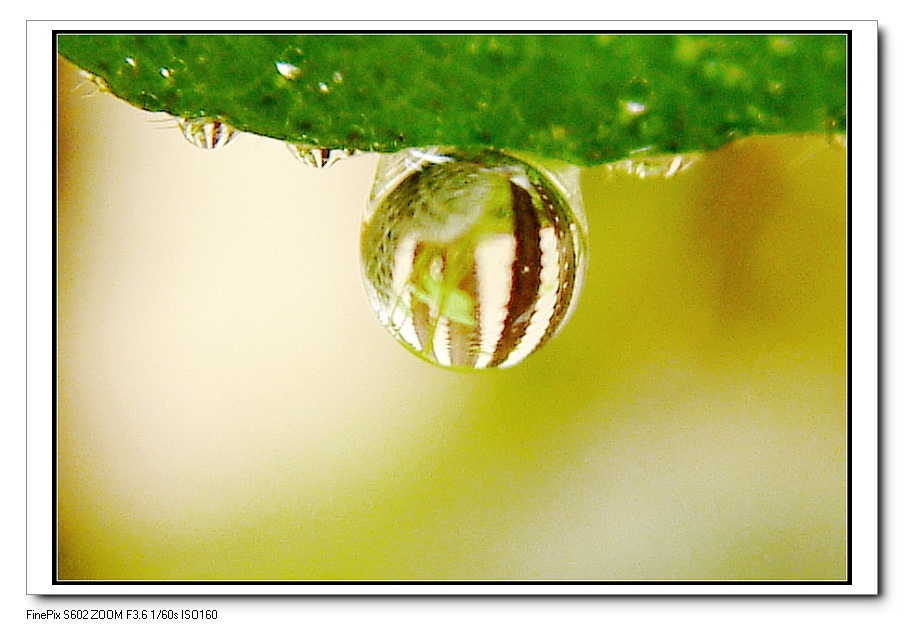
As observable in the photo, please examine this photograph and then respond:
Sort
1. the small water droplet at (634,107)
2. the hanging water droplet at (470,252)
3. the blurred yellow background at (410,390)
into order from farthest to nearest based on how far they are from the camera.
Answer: the blurred yellow background at (410,390) → the hanging water droplet at (470,252) → the small water droplet at (634,107)

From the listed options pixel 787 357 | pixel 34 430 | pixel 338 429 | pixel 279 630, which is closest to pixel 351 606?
pixel 279 630

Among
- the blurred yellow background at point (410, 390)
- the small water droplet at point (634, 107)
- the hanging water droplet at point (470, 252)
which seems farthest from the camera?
the blurred yellow background at point (410, 390)

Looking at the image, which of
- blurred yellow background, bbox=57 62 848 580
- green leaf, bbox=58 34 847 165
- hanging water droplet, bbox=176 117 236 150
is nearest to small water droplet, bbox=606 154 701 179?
blurred yellow background, bbox=57 62 848 580

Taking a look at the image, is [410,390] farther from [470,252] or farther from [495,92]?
[495,92]

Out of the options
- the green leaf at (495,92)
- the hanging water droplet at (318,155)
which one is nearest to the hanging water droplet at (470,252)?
the hanging water droplet at (318,155)

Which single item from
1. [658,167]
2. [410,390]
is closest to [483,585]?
[410,390]

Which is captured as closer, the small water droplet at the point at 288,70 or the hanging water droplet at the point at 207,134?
the small water droplet at the point at 288,70

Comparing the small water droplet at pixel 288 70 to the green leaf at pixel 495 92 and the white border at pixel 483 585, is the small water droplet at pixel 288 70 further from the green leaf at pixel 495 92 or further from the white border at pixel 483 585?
the white border at pixel 483 585

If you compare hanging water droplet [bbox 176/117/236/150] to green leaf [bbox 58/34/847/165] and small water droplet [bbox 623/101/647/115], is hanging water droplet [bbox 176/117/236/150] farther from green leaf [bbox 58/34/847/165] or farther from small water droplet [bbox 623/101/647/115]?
small water droplet [bbox 623/101/647/115]
